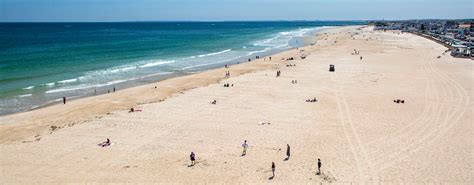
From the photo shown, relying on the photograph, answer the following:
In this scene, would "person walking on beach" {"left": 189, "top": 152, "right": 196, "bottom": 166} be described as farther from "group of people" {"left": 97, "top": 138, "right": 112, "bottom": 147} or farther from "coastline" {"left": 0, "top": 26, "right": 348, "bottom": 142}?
"coastline" {"left": 0, "top": 26, "right": 348, "bottom": 142}

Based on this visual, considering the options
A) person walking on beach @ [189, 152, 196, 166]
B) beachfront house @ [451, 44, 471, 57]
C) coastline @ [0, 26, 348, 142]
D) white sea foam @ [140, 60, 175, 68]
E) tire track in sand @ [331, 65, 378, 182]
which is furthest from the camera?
beachfront house @ [451, 44, 471, 57]

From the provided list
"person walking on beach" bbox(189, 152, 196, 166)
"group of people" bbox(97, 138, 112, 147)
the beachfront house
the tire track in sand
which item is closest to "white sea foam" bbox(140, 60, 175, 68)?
the tire track in sand

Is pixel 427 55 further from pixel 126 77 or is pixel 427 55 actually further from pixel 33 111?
pixel 33 111

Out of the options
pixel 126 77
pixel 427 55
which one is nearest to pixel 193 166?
pixel 126 77

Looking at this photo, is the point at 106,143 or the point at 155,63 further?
the point at 155,63

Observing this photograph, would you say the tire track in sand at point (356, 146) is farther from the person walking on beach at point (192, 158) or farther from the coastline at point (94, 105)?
the coastline at point (94, 105)

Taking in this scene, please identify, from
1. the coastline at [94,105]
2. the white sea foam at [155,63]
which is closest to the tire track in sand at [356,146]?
the coastline at [94,105]

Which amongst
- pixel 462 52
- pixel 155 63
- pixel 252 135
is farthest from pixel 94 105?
pixel 462 52

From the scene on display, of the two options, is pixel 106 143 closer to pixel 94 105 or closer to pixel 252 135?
pixel 252 135
